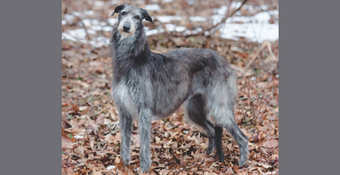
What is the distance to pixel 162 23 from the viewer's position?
457 inches

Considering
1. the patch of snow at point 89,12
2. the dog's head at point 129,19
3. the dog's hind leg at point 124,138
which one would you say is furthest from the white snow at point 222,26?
the dog's head at point 129,19

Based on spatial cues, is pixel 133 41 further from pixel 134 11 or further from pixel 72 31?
pixel 72 31

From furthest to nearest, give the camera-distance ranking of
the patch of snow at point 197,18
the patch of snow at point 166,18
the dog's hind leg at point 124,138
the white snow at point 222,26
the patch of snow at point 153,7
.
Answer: the patch of snow at point 153,7 < the patch of snow at point 197,18 < the patch of snow at point 166,18 < the white snow at point 222,26 < the dog's hind leg at point 124,138

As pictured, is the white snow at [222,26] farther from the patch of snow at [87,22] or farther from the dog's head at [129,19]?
the dog's head at [129,19]

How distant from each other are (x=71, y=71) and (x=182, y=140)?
16.9ft

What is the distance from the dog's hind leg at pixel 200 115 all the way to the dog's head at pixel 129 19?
5.74 ft

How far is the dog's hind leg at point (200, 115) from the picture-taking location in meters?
6.38

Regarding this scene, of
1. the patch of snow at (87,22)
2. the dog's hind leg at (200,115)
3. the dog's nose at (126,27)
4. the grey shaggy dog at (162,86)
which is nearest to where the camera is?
the dog's nose at (126,27)

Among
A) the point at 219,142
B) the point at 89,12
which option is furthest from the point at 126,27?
the point at 89,12

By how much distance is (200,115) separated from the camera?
21.4 ft

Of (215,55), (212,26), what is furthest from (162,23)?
Result: (215,55)

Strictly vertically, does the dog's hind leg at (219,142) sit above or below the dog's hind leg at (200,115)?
below

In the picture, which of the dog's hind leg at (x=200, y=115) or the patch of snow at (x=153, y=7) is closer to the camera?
the dog's hind leg at (x=200, y=115)

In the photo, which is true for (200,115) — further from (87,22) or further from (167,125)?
(87,22)
